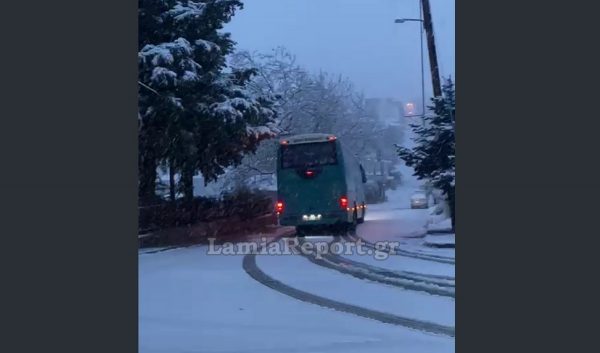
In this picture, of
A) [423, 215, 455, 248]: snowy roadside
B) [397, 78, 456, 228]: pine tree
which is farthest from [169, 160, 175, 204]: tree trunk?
[423, 215, 455, 248]: snowy roadside

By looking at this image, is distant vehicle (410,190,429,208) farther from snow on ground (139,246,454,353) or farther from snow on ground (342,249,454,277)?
snow on ground (139,246,454,353)

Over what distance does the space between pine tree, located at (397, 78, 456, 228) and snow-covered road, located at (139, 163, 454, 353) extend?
0.31 metres

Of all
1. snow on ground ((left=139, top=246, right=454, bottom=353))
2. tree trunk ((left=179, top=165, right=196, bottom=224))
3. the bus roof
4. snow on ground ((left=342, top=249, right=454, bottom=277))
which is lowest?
snow on ground ((left=139, top=246, right=454, bottom=353))

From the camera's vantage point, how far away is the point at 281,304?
284 inches

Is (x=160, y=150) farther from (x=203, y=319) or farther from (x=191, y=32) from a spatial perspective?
(x=203, y=319)

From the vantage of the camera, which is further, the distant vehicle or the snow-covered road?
the distant vehicle

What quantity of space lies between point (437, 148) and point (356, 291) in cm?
173

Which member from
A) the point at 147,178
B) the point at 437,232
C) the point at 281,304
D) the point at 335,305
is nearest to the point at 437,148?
the point at 437,232

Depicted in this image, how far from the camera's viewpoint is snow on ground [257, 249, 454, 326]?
6.79m

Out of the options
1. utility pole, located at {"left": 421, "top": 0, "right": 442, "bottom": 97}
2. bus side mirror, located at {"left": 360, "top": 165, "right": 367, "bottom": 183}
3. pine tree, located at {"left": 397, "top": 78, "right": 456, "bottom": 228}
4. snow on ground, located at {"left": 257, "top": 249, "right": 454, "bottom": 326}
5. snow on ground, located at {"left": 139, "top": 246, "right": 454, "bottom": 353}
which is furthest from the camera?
bus side mirror, located at {"left": 360, "top": 165, "right": 367, "bottom": 183}

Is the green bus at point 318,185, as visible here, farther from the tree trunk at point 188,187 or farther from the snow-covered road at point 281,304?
the tree trunk at point 188,187

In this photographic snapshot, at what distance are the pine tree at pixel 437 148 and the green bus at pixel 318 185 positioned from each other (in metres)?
0.81

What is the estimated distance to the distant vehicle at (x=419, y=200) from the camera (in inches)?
301

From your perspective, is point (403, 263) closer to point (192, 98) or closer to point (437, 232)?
point (437, 232)
